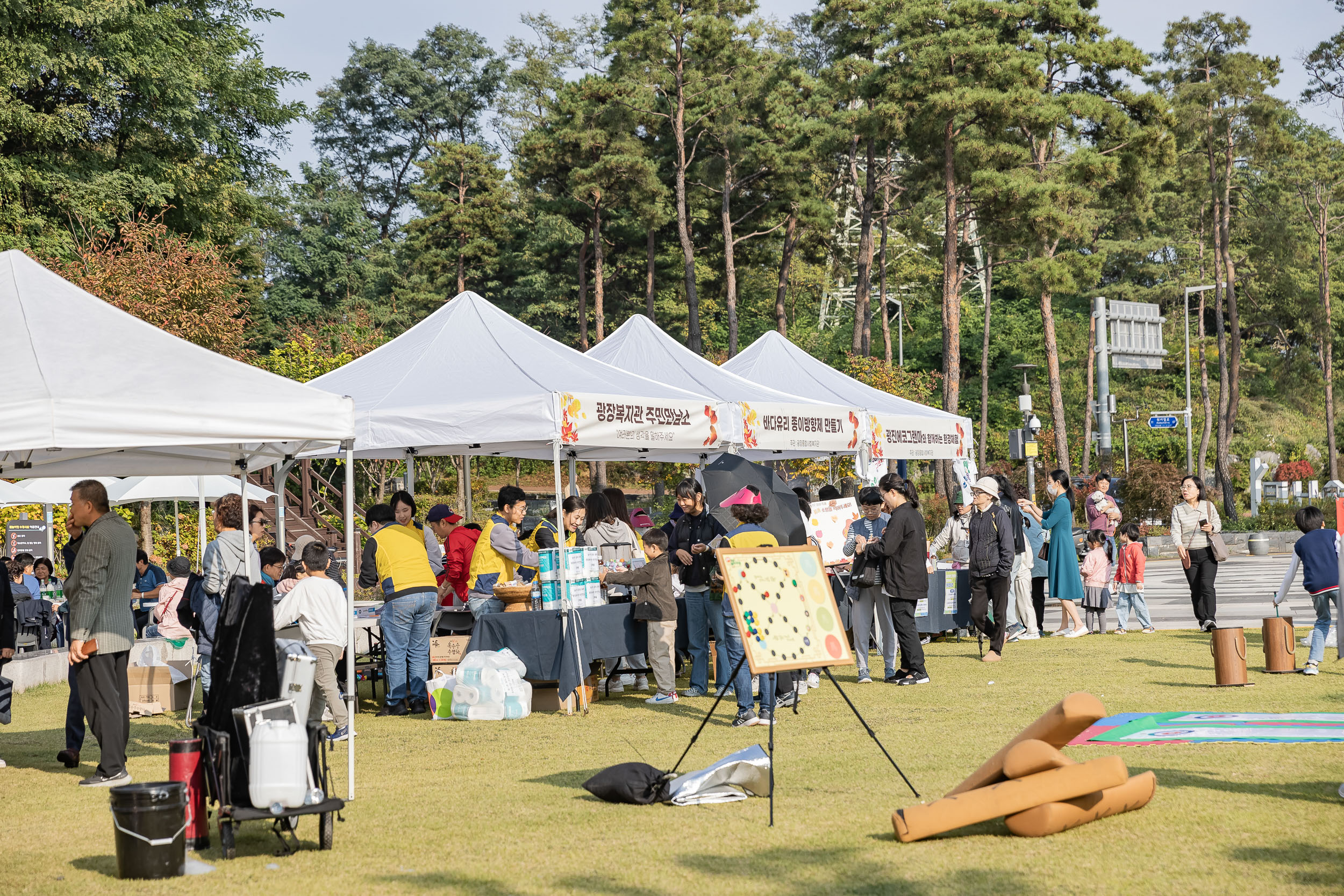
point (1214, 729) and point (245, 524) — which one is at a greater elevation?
point (245, 524)

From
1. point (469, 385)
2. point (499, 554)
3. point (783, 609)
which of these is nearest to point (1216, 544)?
point (499, 554)

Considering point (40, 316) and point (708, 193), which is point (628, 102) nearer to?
point (708, 193)

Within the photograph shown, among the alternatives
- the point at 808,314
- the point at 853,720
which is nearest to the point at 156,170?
the point at 853,720

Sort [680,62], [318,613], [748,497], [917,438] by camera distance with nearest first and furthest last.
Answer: [318,613] → [748,497] → [917,438] → [680,62]

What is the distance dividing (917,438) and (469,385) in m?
7.06

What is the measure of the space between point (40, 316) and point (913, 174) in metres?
29.2

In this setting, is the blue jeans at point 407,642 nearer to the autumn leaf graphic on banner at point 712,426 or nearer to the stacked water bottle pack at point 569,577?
the stacked water bottle pack at point 569,577

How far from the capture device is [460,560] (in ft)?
37.0

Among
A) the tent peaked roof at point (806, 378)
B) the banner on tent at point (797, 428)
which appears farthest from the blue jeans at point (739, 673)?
the tent peaked roof at point (806, 378)

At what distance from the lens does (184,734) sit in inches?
382

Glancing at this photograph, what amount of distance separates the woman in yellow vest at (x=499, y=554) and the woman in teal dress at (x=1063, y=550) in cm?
609

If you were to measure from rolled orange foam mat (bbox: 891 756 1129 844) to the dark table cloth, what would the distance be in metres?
4.68

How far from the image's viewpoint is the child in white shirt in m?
8.30

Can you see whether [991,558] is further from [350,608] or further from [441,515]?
[350,608]
